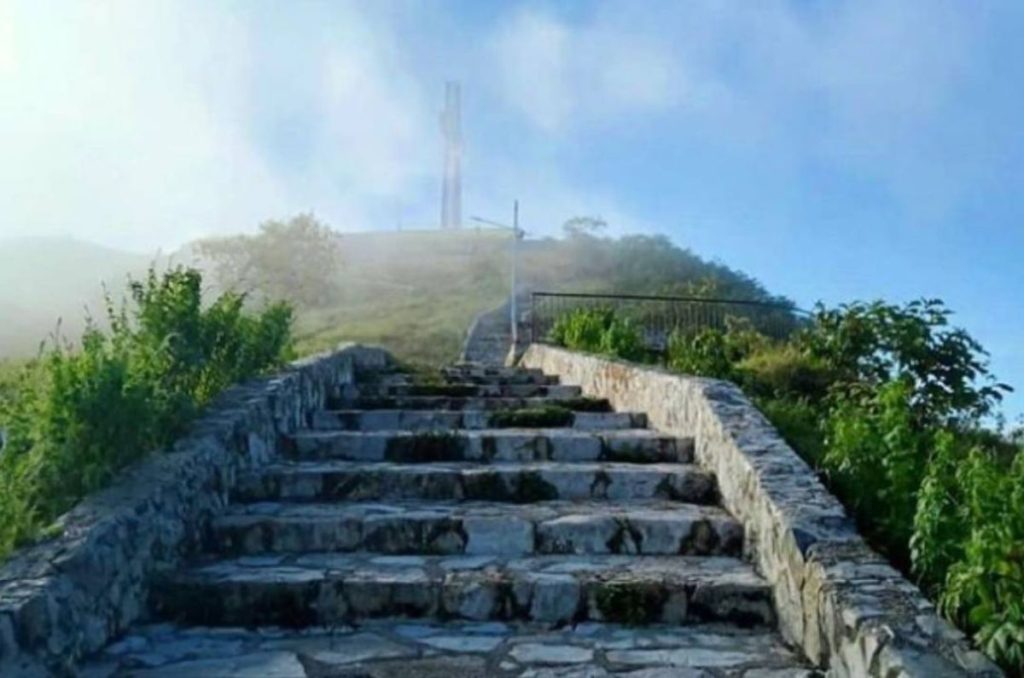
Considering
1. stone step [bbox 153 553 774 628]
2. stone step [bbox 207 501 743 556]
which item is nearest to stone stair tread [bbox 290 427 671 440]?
stone step [bbox 207 501 743 556]

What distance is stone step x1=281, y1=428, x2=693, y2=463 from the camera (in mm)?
5477

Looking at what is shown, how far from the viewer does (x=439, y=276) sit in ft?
121

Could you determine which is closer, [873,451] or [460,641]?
[460,641]

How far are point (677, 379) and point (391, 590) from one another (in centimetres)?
257

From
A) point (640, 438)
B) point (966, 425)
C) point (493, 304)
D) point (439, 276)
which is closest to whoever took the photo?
point (640, 438)

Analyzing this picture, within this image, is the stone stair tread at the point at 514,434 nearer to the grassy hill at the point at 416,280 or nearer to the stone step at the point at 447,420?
the stone step at the point at 447,420

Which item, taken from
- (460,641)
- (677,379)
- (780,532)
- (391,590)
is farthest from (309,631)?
(677,379)

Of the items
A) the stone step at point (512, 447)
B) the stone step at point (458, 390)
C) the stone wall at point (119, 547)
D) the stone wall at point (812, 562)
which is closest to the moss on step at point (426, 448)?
the stone step at point (512, 447)

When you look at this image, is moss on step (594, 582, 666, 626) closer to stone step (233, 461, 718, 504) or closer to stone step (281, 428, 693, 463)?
stone step (233, 461, 718, 504)

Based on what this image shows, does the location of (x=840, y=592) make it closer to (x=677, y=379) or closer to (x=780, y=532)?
(x=780, y=532)

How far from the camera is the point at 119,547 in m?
3.53

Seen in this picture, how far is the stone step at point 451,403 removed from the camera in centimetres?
711

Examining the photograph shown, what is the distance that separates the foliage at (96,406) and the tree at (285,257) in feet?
88.2

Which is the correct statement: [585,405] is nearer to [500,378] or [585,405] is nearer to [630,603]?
[500,378]
